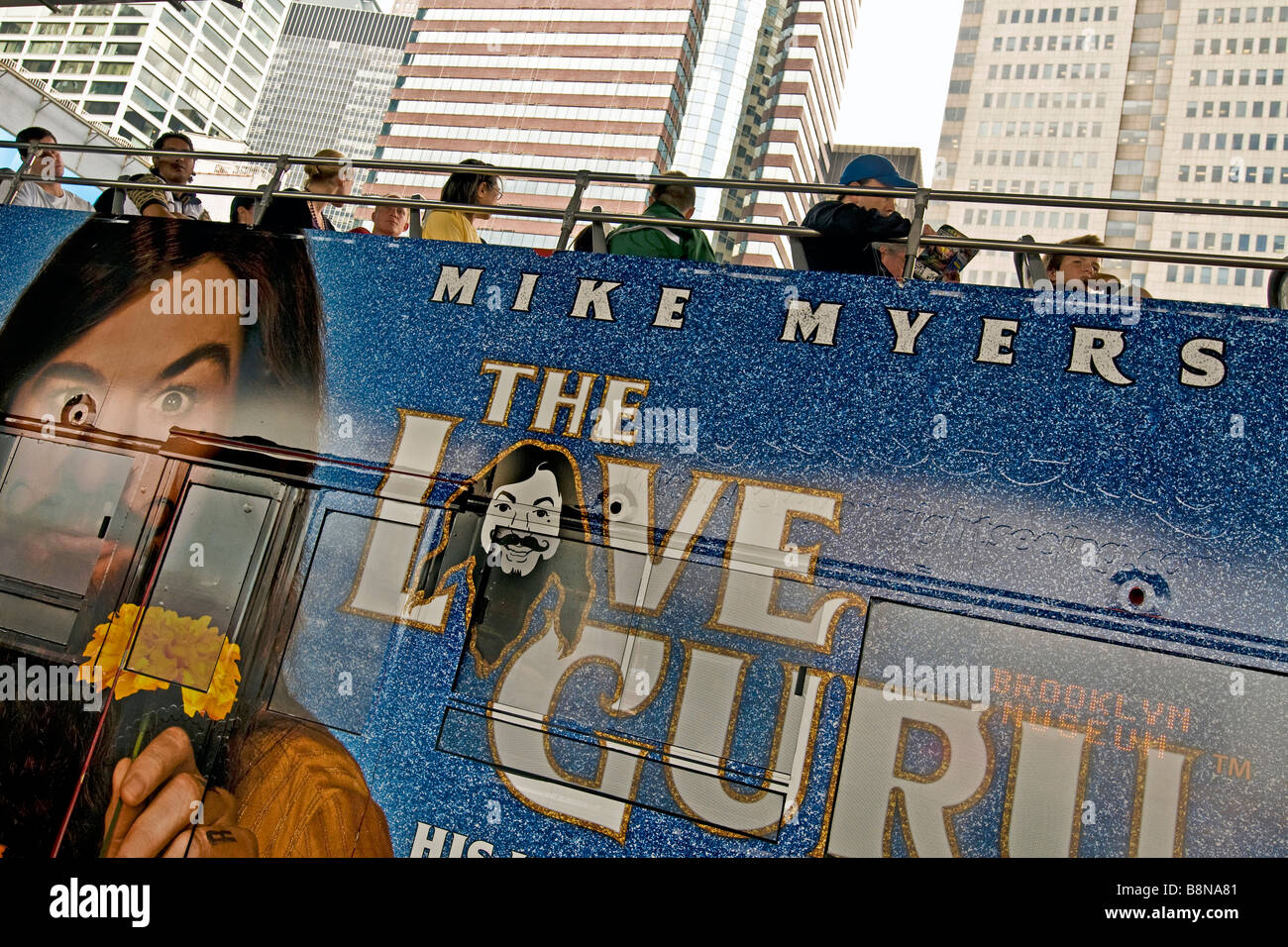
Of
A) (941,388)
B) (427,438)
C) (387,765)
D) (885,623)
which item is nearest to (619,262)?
(427,438)

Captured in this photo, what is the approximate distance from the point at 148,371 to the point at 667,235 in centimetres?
280

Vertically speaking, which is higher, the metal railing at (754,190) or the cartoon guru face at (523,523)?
the metal railing at (754,190)

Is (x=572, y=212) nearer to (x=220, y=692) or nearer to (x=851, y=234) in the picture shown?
(x=851, y=234)

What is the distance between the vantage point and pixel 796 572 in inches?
127

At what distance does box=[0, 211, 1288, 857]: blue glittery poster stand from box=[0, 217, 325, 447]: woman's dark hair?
39cm

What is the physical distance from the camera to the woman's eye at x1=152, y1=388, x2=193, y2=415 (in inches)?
171

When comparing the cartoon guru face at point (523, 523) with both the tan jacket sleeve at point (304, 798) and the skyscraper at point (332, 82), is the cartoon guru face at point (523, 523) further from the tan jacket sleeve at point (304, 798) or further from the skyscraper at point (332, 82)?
the skyscraper at point (332, 82)

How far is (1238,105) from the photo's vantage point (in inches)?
2867

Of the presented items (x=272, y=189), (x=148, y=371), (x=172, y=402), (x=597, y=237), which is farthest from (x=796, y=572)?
(x=272, y=189)

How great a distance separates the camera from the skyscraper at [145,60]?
10369 cm

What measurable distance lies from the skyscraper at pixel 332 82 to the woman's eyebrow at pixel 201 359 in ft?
539

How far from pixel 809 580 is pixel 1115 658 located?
1044mm

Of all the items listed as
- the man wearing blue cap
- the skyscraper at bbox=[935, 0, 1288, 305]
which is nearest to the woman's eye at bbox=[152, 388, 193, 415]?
the man wearing blue cap

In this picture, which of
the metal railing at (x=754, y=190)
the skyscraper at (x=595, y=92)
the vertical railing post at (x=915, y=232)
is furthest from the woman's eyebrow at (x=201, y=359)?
the skyscraper at (x=595, y=92)
